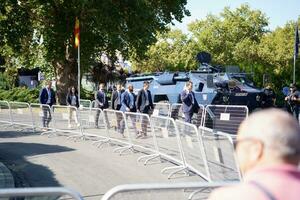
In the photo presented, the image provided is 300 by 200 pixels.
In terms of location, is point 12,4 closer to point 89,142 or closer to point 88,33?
point 88,33

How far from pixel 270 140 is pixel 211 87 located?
18.9m

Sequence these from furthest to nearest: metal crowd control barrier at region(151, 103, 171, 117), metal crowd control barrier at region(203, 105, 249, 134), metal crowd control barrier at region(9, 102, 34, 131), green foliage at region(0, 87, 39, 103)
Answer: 1. green foliage at region(0, 87, 39, 103)
2. metal crowd control barrier at region(9, 102, 34, 131)
3. metal crowd control barrier at region(151, 103, 171, 117)
4. metal crowd control barrier at region(203, 105, 249, 134)

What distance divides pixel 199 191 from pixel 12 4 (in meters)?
28.4

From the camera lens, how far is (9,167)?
11617mm

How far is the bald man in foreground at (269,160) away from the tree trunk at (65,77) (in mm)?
31539

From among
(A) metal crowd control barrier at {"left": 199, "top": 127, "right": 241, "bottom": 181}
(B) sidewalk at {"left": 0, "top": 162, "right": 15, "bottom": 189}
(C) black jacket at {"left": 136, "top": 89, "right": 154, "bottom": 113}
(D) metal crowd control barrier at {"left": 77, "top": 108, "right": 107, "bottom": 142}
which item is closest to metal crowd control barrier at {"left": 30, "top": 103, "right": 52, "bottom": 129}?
(D) metal crowd control barrier at {"left": 77, "top": 108, "right": 107, "bottom": 142}

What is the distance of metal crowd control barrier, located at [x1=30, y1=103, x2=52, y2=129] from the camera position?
17.9 metres


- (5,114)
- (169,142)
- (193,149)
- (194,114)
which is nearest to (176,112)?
(194,114)

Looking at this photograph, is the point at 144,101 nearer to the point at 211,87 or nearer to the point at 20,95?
the point at 211,87

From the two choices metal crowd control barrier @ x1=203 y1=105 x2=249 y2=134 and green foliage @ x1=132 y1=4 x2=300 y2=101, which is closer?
metal crowd control barrier @ x1=203 y1=105 x2=249 y2=134

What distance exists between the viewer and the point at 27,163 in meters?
12.1

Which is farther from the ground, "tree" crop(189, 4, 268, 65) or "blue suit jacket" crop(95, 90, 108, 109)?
"tree" crop(189, 4, 268, 65)

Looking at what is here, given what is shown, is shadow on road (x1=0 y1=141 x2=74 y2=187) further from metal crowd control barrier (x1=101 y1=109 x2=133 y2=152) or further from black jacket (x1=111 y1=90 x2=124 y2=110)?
black jacket (x1=111 y1=90 x2=124 y2=110)

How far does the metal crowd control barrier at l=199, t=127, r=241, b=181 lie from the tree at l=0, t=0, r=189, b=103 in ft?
67.1
